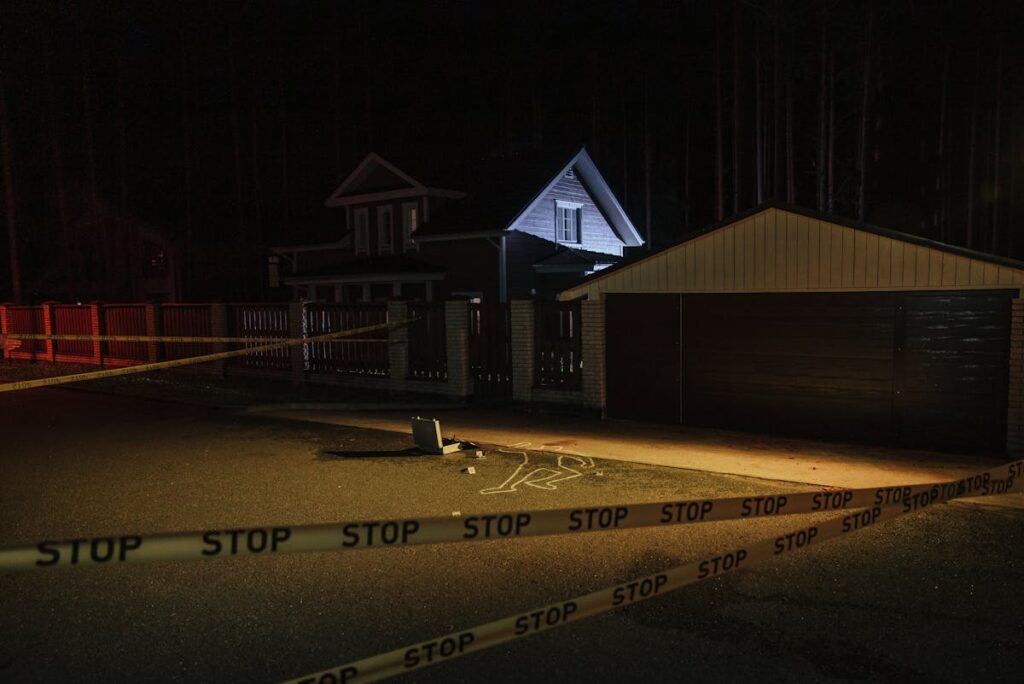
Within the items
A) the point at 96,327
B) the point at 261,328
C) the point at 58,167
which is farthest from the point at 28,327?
the point at 58,167

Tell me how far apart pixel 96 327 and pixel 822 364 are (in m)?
19.8

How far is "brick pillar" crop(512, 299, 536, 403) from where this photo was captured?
42.8 ft

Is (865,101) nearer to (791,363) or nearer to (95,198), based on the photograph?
(791,363)

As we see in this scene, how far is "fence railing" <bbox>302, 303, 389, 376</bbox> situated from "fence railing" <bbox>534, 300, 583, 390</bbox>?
12.4ft

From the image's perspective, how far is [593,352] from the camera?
12.2 meters

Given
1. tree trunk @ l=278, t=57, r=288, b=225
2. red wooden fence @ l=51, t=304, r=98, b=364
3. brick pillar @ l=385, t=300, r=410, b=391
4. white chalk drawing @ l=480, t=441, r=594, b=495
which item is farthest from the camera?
tree trunk @ l=278, t=57, r=288, b=225

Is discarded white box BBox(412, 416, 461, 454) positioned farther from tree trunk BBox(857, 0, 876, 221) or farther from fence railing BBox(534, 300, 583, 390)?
tree trunk BBox(857, 0, 876, 221)

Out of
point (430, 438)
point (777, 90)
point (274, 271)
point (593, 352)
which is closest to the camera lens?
point (430, 438)

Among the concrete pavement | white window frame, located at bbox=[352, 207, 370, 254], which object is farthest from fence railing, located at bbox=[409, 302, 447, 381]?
white window frame, located at bbox=[352, 207, 370, 254]

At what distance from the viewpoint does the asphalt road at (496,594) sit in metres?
4.14

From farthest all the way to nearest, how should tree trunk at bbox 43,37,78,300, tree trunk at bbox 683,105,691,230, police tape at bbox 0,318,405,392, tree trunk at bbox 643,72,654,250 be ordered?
tree trunk at bbox 683,105,691,230
tree trunk at bbox 643,72,654,250
tree trunk at bbox 43,37,78,300
police tape at bbox 0,318,405,392

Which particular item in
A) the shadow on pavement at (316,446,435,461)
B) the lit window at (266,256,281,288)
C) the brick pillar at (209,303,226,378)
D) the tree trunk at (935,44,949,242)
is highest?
the tree trunk at (935,44,949,242)

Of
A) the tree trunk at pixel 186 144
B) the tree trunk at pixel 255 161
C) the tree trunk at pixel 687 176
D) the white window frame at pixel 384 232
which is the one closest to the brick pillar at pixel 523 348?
the white window frame at pixel 384 232

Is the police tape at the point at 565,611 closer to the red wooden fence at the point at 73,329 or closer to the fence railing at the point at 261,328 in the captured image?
the fence railing at the point at 261,328
